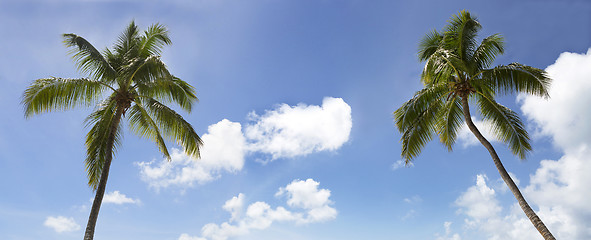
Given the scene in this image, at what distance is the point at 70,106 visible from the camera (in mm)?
12047

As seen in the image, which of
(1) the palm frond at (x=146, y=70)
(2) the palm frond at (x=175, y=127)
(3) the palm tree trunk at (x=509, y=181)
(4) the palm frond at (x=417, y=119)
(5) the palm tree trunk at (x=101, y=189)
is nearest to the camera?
(5) the palm tree trunk at (x=101, y=189)

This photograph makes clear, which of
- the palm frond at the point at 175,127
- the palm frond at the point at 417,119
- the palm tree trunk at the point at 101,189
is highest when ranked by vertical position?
the palm frond at the point at 417,119

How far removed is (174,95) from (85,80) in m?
3.01

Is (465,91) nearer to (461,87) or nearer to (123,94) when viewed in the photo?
(461,87)

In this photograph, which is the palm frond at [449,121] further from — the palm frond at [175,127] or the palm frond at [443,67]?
the palm frond at [175,127]

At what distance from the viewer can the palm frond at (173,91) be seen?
1277cm

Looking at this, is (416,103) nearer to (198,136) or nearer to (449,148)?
(449,148)

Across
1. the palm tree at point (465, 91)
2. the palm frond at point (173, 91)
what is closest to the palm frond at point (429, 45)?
the palm tree at point (465, 91)

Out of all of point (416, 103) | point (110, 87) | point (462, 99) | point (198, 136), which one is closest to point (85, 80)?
point (110, 87)

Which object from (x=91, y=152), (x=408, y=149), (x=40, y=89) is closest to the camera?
(x=40, y=89)

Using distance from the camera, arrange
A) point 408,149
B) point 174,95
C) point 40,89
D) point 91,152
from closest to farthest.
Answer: point 40,89 < point 91,152 < point 174,95 < point 408,149

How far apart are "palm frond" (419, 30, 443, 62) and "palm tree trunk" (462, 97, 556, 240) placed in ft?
9.37

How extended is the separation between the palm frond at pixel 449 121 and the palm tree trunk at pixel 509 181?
34.0 inches

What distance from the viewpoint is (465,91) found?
46.7 feet
